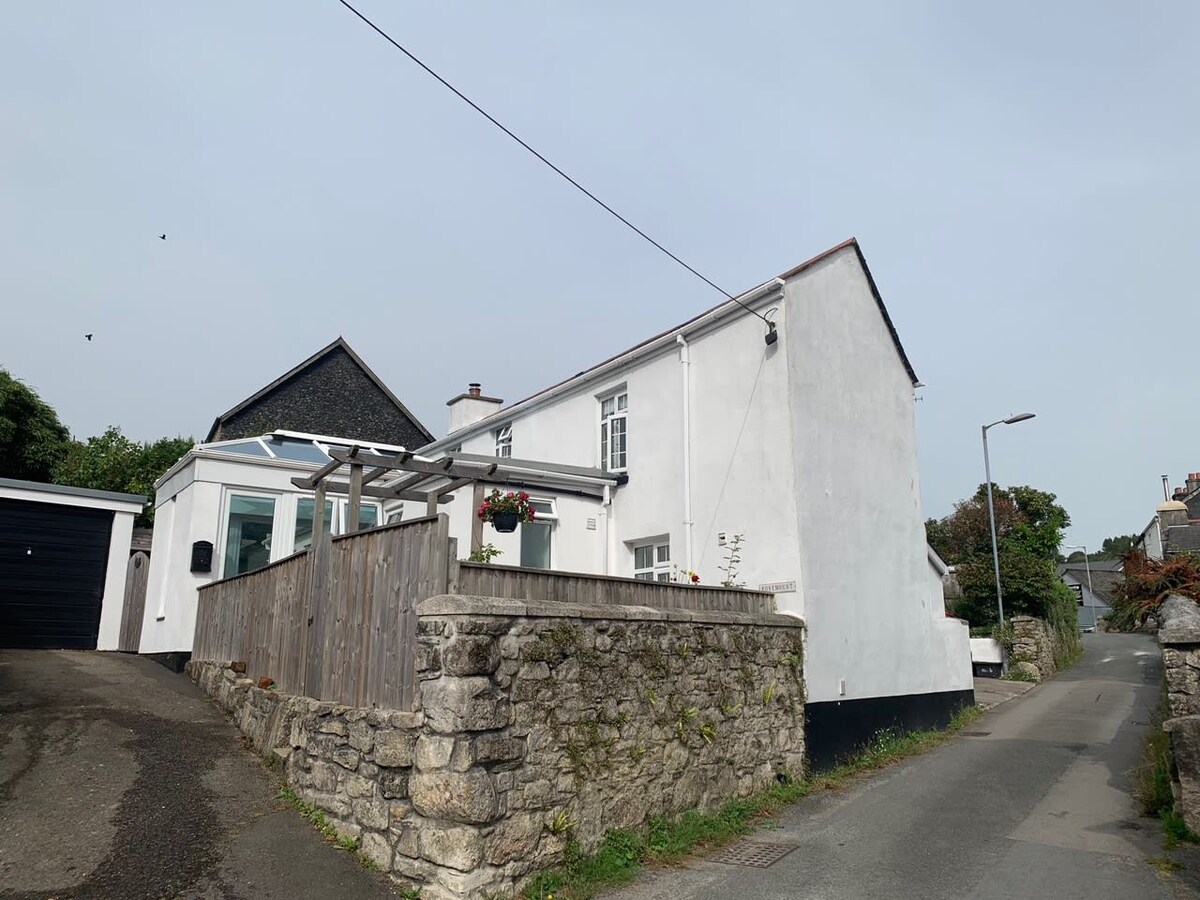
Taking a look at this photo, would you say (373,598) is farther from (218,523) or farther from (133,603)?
(133,603)

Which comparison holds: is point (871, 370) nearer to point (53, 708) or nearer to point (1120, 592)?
point (1120, 592)

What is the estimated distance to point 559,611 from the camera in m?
6.90

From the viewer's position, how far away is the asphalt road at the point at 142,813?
19.2 feet

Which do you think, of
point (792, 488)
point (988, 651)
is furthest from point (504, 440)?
point (988, 651)

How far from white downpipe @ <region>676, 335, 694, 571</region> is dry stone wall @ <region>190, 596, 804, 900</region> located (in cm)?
324

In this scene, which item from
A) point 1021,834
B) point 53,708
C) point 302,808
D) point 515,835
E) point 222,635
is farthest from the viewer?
point 222,635

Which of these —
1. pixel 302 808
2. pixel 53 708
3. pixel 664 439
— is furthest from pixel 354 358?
pixel 302 808

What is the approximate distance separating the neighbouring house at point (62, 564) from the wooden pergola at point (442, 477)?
4.36 meters

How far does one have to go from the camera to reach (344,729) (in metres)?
7.03

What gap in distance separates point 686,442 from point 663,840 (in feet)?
20.4

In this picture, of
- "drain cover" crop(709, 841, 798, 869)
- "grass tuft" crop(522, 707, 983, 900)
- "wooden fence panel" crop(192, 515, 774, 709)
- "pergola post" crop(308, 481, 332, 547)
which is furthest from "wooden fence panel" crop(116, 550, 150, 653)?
"drain cover" crop(709, 841, 798, 869)

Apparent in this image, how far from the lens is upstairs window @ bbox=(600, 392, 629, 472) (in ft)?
46.4

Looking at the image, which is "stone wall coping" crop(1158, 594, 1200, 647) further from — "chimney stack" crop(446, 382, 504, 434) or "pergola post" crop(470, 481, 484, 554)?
"chimney stack" crop(446, 382, 504, 434)

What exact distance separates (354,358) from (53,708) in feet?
69.4
